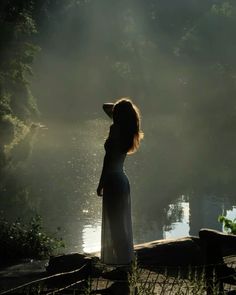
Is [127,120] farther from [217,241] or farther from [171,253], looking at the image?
[171,253]

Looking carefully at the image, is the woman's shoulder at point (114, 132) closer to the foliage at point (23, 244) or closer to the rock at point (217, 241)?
the rock at point (217, 241)

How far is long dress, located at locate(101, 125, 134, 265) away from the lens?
7.66 meters

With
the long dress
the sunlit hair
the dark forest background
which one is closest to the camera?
the sunlit hair

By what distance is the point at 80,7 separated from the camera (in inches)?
2928

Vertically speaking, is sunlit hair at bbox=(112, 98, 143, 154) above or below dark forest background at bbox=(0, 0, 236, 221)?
below

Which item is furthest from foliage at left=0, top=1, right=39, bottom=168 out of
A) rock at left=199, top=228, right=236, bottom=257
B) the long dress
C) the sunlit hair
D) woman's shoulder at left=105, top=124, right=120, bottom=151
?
Result: rock at left=199, top=228, right=236, bottom=257

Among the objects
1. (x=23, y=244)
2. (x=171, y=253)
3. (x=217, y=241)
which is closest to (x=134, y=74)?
(x=23, y=244)

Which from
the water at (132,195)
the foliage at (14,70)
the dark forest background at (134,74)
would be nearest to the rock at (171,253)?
the water at (132,195)

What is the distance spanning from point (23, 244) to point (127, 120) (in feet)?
18.3

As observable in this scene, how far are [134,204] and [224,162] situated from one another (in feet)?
55.3

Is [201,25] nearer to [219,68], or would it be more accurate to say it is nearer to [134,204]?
[219,68]

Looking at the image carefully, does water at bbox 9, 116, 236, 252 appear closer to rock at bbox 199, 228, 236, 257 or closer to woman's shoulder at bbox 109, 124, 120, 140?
woman's shoulder at bbox 109, 124, 120, 140

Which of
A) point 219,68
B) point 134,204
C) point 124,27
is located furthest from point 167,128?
point 134,204

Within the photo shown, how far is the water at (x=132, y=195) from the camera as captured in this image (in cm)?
1895
